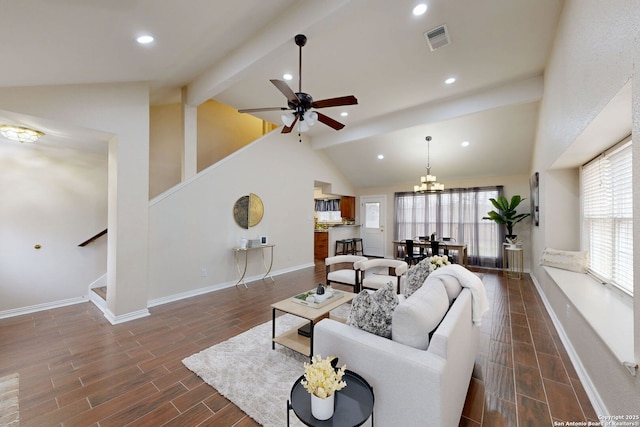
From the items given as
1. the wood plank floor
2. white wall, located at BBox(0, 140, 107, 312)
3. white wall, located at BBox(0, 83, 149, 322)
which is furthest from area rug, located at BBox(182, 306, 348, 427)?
white wall, located at BBox(0, 140, 107, 312)

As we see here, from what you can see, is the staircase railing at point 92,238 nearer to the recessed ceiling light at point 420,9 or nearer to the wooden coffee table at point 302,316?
the wooden coffee table at point 302,316

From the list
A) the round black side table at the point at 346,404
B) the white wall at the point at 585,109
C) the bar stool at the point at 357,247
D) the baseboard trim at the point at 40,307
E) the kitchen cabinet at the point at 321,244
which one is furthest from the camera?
the bar stool at the point at 357,247

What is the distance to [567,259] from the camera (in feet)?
11.4

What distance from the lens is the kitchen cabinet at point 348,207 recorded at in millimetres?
9047

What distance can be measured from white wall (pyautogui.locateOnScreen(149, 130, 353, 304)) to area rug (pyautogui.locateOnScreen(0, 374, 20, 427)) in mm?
1765

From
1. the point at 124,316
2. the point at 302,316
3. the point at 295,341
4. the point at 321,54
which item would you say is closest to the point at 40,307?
the point at 124,316

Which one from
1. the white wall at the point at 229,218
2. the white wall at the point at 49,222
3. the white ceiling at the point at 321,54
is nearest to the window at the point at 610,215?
the white ceiling at the point at 321,54

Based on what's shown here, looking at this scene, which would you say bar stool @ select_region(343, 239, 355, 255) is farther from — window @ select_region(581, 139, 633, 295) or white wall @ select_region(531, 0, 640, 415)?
window @ select_region(581, 139, 633, 295)

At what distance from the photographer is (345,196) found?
8906 mm

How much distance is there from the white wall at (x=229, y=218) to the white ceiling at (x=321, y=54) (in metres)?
1.18

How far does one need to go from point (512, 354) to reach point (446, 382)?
6.12 feet

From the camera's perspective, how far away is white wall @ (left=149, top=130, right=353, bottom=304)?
4.06 meters

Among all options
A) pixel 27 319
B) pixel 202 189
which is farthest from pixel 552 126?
pixel 27 319

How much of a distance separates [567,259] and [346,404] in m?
3.98
